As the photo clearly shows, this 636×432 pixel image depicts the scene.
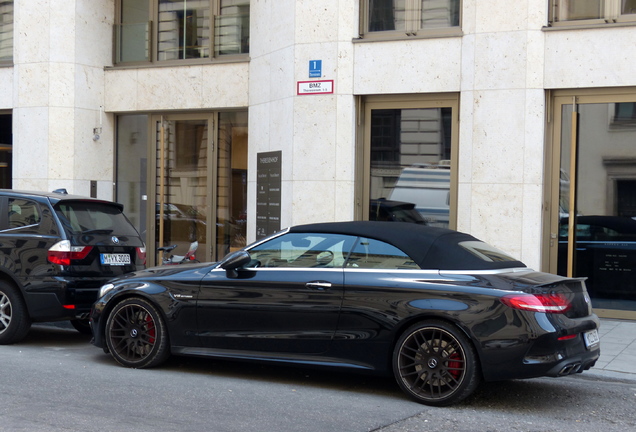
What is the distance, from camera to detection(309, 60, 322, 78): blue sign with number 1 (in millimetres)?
12883

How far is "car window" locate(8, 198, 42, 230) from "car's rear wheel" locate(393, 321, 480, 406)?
15.1ft

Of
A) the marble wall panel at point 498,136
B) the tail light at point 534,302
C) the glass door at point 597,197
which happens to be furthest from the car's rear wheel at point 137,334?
the glass door at point 597,197

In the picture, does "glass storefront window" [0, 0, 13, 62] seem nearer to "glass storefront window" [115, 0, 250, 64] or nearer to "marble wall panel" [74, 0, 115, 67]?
"marble wall panel" [74, 0, 115, 67]

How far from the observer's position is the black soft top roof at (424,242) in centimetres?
695

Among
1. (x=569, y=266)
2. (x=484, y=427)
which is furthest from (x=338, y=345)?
(x=569, y=266)

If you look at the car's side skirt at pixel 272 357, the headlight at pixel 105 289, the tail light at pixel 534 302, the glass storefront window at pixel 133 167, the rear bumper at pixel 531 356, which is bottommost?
the car's side skirt at pixel 272 357

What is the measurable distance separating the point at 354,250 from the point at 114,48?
10.4 meters

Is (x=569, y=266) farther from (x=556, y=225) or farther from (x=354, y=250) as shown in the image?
(x=354, y=250)

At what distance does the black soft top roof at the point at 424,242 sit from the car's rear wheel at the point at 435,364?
54cm

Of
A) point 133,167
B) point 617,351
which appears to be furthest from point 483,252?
point 133,167

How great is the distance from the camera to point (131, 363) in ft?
26.2

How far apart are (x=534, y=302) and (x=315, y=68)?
725 cm

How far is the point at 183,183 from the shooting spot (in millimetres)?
15430

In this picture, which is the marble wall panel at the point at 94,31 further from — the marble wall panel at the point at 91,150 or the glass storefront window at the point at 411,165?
the glass storefront window at the point at 411,165
